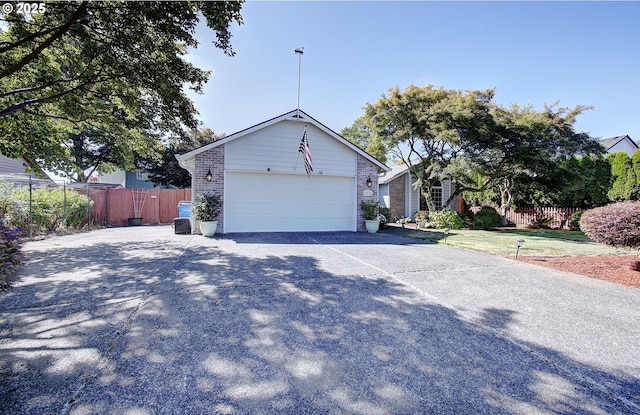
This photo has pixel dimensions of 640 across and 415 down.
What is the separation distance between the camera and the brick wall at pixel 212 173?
32.7 ft

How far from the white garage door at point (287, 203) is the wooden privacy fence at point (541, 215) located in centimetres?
1164

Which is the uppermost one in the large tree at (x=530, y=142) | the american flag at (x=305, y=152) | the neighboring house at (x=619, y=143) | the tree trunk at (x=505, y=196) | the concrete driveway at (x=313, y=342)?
the neighboring house at (x=619, y=143)

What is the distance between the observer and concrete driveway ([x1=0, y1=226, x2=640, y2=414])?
197 centimetres

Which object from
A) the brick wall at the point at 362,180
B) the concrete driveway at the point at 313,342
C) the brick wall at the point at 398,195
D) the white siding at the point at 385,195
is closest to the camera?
the concrete driveway at the point at 313,342

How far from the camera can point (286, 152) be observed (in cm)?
1099

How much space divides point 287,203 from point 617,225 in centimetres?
918

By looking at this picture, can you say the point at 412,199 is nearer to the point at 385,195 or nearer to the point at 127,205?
the point at 385,195

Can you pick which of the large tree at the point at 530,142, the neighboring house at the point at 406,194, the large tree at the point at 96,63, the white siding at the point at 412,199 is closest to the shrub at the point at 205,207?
the large tree at the point at 96,63

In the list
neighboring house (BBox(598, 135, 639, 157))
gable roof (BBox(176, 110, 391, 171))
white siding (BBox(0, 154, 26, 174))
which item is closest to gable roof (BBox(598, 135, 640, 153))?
neighboring house (BBox(598, 135, 639, 157))

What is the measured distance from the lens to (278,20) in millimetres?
8836

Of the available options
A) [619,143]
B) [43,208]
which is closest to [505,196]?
[619,143]

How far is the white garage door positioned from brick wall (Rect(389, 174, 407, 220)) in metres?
7.18

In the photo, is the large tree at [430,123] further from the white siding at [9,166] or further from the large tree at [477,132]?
the white siding at [9,166]

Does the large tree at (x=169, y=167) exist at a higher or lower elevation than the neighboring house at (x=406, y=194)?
higher
